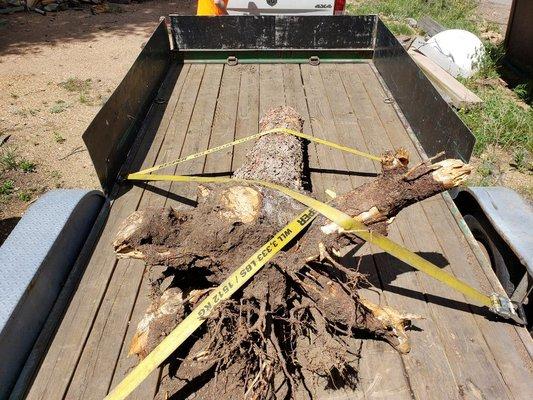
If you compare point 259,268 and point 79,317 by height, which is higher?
point 259,268

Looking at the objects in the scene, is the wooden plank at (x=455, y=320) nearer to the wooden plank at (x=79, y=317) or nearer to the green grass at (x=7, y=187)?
the wooden plank at (x=79, y=317)

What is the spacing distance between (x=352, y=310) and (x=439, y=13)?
11.6 metres

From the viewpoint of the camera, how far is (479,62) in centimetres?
788

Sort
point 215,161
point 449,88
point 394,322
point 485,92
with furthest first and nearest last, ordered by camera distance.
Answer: point 485,92, point 449,88, point 215,161, point 394,322

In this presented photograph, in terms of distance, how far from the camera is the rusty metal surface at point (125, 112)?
317cm

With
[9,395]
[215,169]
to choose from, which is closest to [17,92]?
[215,169]

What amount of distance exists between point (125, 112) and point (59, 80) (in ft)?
18.5

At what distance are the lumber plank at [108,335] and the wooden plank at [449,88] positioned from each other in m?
5.40

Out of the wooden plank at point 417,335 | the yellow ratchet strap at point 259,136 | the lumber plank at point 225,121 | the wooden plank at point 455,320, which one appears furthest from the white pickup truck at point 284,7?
the wooden plank at point 417,335

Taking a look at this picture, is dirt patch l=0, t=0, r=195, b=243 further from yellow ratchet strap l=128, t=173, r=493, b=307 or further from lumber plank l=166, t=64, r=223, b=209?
yellow ratchet strap l=128, t=173, r=493, b=307

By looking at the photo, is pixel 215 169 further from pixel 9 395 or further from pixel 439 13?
pixel 439 13

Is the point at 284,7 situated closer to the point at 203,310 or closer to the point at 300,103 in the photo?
the point at 300,103

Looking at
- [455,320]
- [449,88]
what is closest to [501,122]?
[449,88]

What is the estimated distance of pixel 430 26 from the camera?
395 inches
